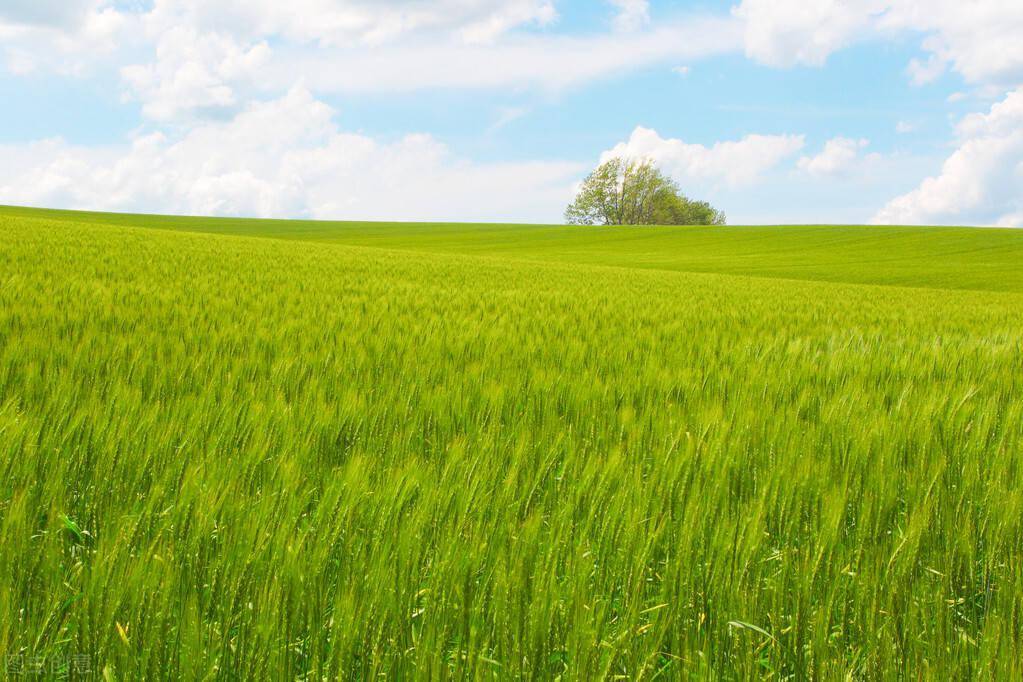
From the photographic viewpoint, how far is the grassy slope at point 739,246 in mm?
29125

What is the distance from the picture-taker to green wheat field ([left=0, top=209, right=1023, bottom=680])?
1.08m

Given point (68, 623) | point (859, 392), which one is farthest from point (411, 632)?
point (859, 392)

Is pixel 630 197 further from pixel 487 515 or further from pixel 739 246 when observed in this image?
pixel 487 515

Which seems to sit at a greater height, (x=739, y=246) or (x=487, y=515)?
(x=739, y=246)

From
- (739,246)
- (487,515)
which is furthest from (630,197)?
(487,515)

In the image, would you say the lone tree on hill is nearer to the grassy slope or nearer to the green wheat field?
the grassy slope

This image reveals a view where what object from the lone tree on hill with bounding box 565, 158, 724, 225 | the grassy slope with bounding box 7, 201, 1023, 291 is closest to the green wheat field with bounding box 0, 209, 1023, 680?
the grassy slope with bounding box 7, 201, 1023, 291

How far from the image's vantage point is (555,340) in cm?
453

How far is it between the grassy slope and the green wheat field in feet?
89.1

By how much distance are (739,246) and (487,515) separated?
43.8 metres

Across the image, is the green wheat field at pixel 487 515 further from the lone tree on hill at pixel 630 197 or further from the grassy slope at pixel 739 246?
the lone tree on hill at pixel 630 197

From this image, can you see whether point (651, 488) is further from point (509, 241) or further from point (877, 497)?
point (509, 241)

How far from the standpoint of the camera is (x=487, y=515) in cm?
153

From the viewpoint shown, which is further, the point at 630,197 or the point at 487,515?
the point at 630,197
